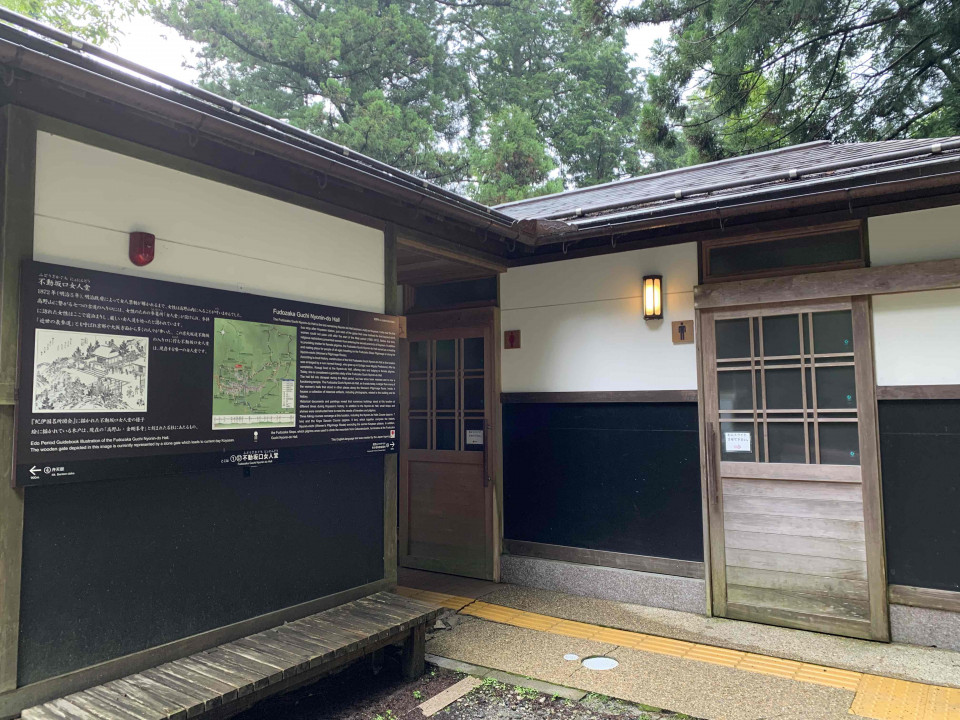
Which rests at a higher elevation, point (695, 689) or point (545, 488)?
point (545, 488)

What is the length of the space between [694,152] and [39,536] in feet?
34.5

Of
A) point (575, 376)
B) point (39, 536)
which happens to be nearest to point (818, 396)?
point (575, 376)

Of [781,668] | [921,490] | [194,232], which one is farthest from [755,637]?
[194,232]

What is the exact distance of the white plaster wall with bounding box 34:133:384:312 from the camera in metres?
2.64

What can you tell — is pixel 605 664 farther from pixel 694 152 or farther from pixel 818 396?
pixel 694 152

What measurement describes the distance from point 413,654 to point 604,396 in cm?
246

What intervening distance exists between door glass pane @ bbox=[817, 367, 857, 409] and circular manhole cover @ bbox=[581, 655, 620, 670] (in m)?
2.20

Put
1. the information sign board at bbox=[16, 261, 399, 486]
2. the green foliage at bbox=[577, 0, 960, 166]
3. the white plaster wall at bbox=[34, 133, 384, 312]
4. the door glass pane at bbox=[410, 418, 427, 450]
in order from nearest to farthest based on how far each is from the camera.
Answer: the information sign board at bbox=[16, 261, 399, 486], the white plaster wall at bbox=[34, 133, 384, 312], the door glass pane at bbox=[410, 418, 427, 450], the green foliage at bbox=[577, 0, 960, 166]

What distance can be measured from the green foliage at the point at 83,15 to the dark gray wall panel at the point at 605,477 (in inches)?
425

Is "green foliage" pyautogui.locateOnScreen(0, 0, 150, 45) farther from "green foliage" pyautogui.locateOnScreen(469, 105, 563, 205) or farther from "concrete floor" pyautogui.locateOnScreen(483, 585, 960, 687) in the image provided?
"concrete floor" pyautogui.locateOnScreen(483, 585, 960, 687)

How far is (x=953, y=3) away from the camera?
7578 millimetres

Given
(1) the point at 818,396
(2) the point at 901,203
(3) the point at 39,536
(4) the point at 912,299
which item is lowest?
(3) the point at 39,536

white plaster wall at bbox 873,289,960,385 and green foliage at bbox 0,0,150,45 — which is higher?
green foliage at bbox 0,0,150,45

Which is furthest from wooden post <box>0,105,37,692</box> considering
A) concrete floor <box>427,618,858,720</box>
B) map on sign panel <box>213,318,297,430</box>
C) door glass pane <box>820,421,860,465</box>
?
door glass pane <box>820,421,860,465</box>
